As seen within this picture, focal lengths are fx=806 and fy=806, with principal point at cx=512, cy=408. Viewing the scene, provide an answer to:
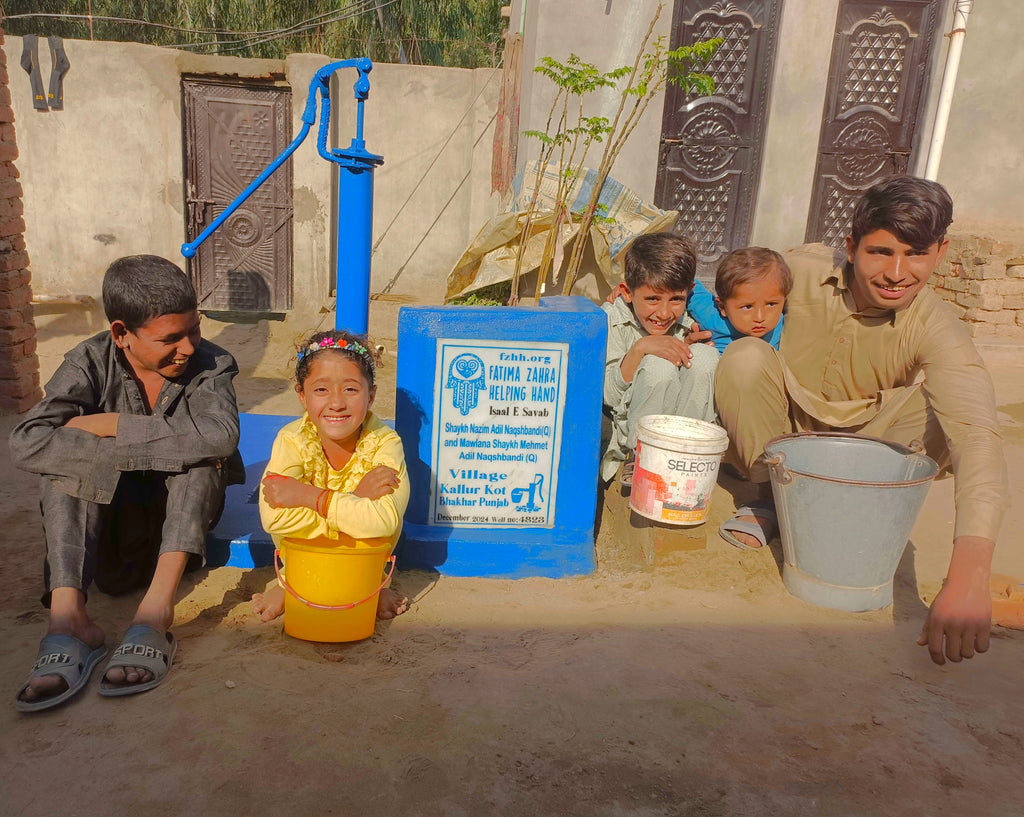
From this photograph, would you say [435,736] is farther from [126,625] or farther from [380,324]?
[380,324]

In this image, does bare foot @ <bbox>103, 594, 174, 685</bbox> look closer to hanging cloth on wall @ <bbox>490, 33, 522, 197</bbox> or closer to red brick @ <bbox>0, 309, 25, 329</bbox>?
red brick @ <bbox>0, 309, 25, 329</bbox>

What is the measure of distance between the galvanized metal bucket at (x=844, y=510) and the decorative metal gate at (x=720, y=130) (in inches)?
195

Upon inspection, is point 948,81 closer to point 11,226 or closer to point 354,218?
point 354,218

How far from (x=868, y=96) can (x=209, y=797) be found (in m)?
7.62

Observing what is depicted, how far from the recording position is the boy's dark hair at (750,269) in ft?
10.3

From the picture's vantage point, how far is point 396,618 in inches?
103

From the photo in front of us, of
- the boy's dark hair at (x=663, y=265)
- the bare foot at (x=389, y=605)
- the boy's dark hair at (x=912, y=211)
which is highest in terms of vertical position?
the boy's dark hair at (x=912, y=211)

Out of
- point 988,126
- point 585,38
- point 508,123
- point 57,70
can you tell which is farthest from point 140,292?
point 988,126

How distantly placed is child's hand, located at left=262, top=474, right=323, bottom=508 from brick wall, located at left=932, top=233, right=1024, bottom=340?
6.71 m

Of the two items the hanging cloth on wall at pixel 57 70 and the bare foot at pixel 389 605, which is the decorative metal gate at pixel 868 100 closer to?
the bare foot at pixel 389 605

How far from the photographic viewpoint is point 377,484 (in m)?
2.33

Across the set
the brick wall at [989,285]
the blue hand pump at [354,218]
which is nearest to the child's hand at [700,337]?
the blue hand pump at [354,218]

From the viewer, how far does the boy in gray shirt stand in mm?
2227

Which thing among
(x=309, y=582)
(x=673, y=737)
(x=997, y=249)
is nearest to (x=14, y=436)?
(x=309, y=582)
